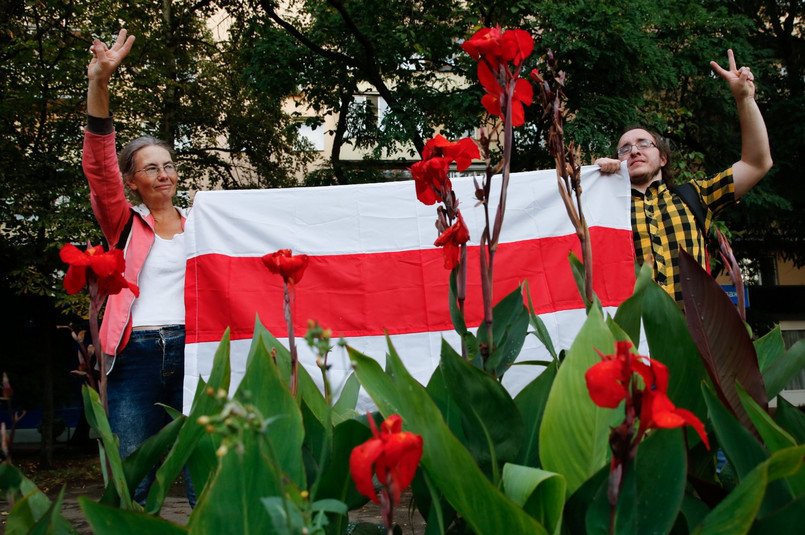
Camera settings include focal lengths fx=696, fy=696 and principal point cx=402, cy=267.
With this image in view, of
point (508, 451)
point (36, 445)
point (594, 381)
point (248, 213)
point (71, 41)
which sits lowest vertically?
point (36, 445)

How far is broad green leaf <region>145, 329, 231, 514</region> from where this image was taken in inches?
34.2

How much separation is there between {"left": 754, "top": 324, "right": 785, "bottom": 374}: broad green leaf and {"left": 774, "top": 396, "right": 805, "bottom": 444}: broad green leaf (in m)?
0.24

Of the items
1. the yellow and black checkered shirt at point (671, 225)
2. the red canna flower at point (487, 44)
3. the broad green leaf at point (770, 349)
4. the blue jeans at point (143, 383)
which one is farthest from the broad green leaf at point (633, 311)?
the blue jeans at point (143, 383)

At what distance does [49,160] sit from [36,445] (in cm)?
810

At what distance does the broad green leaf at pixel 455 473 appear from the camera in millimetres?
665

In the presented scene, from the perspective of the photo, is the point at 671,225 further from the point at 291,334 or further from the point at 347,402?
the point at 291,334

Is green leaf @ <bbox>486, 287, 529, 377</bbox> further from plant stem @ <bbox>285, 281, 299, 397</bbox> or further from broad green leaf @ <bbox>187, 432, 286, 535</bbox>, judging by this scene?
broad green leaf @ <bbox>187, 432, 286, 535</bbox>

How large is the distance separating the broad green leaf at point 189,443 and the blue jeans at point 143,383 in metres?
1.38

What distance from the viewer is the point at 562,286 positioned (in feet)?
10.4

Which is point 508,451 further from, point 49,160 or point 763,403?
point 49,160

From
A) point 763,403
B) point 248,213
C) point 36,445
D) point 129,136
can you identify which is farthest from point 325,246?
point 36,445

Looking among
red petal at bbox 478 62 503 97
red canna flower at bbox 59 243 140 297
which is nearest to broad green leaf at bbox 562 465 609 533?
red petal at bbox 478 62 503 97

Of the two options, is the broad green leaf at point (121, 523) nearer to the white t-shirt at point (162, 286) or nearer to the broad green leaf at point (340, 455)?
the broad green leaf at point (340, 455)

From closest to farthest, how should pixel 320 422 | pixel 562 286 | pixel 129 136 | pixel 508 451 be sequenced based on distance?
pixel 508 451
pixel 320 422
pixel 562 286
pixel 129 136
